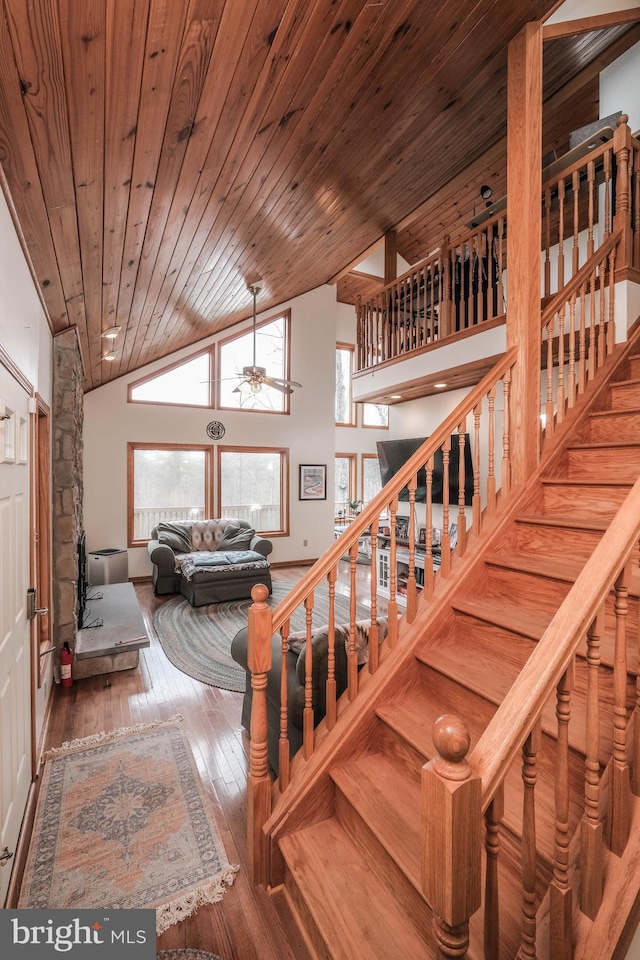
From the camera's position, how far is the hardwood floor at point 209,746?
61.2 inches

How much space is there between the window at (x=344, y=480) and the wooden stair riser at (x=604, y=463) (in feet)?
23.3

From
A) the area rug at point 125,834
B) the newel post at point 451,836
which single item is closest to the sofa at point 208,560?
the area rug at point 125,834

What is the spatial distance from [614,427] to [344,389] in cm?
741

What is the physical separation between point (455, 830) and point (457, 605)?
4.52 ft

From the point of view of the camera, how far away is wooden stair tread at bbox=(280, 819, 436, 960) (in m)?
1.31

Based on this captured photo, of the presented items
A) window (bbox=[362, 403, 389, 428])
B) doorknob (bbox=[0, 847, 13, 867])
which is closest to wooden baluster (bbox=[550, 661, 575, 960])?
doorknob (bbox=[0, 847, 13, 867])

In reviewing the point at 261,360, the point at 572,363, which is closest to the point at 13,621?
the point at 572,363

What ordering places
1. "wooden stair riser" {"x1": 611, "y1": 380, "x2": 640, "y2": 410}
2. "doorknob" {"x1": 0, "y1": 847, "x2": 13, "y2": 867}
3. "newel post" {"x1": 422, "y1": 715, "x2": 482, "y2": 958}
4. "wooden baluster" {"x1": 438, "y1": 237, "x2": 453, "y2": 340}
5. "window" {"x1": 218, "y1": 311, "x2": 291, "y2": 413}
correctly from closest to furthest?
"newel post" {"x1": 422, "y1": 715, "x2": 482, "y2": 958} < "doorknob" {"x1": 0, "y1": 847, "x2": 13, "y2": 867} < "wooden stair riser" {"x1": 611, "y1": 380, "x2": 640, "y2": 410} < "wooden baluster" {"x1": 438, "y1": 237, "x2": 453, "y2": 340} < "window" {"x1": 218, "y1": 311, "x2": 291, "y2": 413}

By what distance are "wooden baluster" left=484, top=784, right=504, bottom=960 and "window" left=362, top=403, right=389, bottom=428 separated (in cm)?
909

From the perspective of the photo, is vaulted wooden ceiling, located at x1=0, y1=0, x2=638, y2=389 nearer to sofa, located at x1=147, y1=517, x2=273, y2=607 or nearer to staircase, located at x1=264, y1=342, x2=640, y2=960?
staircase, located at x1=264, y1=342, x2=640, y2=960

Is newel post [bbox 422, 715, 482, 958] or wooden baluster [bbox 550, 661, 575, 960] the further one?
wooden baluster [bbox 550, 661, 575, 960]

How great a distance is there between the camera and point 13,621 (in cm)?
188

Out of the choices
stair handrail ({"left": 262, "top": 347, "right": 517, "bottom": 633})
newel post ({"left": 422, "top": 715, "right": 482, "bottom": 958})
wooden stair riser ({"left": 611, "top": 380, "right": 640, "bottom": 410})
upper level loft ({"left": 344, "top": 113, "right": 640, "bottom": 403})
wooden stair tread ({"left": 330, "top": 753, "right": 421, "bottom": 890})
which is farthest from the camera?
upper level loft ({"left": 344, "top": 113, "right": 640, "bottom": 403})

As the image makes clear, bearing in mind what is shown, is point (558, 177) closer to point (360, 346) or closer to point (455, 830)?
point (360, 346)
